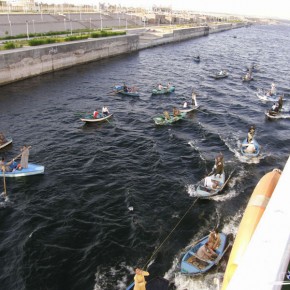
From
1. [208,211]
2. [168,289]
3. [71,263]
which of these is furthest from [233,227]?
[71,263]

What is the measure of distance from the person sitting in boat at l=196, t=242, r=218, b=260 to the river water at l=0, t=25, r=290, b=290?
2.25 feet

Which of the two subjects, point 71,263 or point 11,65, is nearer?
point 71,263

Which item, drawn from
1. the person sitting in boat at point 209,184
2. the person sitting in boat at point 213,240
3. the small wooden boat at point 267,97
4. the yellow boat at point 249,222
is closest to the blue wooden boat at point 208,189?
the person sitting in boat at point 209,184

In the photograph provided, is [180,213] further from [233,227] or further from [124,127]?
[124,127]

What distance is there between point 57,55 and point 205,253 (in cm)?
4997

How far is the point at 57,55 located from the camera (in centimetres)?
5662

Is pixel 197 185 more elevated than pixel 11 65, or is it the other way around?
pixel 11 65

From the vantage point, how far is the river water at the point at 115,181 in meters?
16.6

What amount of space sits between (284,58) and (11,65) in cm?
7562

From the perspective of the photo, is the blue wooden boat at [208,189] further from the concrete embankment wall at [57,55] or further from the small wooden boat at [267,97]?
the concrete embankment wall at [57,55]

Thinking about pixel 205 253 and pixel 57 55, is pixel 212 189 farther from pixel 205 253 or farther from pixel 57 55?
pixel 57 55

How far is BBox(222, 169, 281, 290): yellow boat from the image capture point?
13023 millimetres

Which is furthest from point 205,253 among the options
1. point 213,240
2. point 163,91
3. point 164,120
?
point 163,91

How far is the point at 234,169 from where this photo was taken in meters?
26.2
